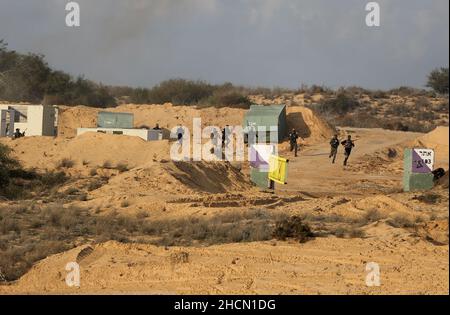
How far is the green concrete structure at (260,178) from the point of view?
28.5m

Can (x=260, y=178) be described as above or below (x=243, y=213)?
above

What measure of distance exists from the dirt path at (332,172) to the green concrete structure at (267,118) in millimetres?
2092

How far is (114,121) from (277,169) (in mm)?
15982

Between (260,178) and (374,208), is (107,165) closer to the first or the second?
(260,178)

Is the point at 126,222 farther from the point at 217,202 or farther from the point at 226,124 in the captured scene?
the point at 226,124

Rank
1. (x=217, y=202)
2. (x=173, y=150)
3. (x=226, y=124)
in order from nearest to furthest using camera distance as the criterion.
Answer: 1. (x=217, y=202)
2. (x=173, y=150)
3. (x=226, y=124)

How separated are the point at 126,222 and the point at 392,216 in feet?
19.7

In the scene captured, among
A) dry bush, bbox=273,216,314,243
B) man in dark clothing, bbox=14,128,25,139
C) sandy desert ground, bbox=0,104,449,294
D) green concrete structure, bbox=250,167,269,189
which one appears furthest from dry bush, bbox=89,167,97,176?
dry bush, bbox=273,216,314,243

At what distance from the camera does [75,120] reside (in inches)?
1999

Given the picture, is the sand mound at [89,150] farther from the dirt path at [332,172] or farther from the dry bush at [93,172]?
the dirt path at [332,172]

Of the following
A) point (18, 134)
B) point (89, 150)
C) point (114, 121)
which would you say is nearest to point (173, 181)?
point (89, 150)

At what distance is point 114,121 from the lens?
1640 inches

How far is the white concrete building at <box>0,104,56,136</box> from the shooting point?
4215 centimetres
